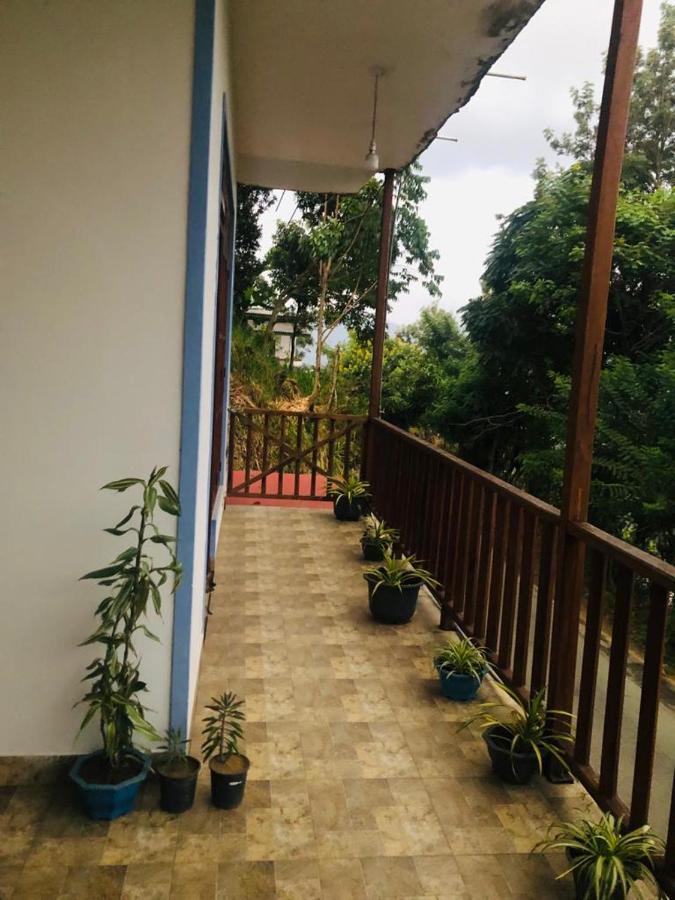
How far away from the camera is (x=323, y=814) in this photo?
1979 mm

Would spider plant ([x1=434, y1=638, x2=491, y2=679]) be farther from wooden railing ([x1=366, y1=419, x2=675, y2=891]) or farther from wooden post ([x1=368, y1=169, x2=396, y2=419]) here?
wooden post ([x1=368, y1=169, x2=396, y2=419])

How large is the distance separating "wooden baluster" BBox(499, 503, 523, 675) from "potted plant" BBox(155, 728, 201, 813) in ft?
4.03

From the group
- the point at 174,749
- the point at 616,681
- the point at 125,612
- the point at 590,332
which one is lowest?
the point at 174,749

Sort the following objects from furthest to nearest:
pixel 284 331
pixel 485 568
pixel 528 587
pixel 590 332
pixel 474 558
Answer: pixel 284 331 → pixel 474 558 → pixel 485 568 → pixel 528 587 → pixel 590 332

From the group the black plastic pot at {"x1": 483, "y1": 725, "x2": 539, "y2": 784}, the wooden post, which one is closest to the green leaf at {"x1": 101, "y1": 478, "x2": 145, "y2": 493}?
the black plastic pot at {"x1": 483, "y1": 725, "x2": 539, "y2": 784}

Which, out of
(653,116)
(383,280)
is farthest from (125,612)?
(653,116)

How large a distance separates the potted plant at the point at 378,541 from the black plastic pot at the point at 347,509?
873mm

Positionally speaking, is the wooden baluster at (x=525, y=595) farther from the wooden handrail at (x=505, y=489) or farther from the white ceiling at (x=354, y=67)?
the white ceiling at (x=354, y=67)

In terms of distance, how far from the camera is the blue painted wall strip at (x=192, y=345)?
1.96 metres

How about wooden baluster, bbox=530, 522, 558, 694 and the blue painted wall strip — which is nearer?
the blue painted wall strip

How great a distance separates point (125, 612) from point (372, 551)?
2.77 meters

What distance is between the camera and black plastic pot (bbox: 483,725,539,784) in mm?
2166

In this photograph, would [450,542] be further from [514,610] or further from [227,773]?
[227,773]

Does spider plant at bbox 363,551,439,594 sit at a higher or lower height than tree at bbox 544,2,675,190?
lower
